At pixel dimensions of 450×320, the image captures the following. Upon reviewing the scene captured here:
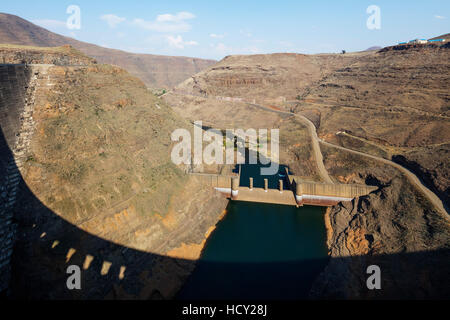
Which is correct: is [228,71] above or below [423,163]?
above

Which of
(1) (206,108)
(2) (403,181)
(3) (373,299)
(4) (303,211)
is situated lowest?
(3) (373,299)

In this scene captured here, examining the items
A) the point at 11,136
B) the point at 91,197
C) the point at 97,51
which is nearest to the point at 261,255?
the point at 91,197

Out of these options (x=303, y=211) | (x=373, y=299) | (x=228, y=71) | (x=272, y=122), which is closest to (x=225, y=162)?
(x=303, y=211)

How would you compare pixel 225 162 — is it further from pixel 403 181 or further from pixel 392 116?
pixel 392 116

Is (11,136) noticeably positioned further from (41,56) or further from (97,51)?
(97,51)

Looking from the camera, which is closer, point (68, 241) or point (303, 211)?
point (68, 241)
